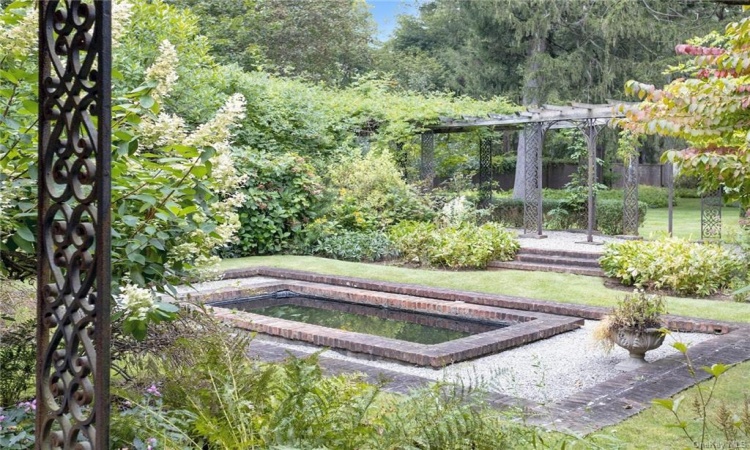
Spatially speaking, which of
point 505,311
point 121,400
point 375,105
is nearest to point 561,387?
point 505,311

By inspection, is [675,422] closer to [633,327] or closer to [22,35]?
[633,327]

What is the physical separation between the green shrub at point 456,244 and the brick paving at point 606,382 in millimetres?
3082

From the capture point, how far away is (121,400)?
13.1 feet

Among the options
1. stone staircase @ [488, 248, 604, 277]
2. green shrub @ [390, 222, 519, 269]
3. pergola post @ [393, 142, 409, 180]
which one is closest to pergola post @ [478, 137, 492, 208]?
pergola post @ [393, 142, 409, 180]

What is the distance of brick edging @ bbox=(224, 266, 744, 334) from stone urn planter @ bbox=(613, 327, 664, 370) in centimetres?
122

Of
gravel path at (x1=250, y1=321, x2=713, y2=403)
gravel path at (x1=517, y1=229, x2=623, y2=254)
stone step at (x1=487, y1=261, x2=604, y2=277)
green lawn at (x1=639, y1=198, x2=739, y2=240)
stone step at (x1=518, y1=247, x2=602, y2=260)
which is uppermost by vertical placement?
green lawn at (x1=639, y1=198, x2=739, y2=240)

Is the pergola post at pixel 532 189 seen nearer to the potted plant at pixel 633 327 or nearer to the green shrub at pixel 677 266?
the green shrub at pixel 677 266

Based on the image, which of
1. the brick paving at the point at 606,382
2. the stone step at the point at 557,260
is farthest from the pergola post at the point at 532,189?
the brick paving at the point at 606,382

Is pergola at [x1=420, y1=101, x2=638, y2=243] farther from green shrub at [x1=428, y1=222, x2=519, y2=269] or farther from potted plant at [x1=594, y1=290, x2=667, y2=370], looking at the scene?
potted plant at [x1=594, y1=290, x2=667, y2=370]

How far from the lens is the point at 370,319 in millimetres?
9469

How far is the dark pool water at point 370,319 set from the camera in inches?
342

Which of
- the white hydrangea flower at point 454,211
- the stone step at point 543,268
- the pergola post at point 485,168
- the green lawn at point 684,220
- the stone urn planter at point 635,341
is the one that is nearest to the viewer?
the stone urn planter at point 635,341

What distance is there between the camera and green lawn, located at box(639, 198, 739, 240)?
18672 millimetres

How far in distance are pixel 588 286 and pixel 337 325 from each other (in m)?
3.65
